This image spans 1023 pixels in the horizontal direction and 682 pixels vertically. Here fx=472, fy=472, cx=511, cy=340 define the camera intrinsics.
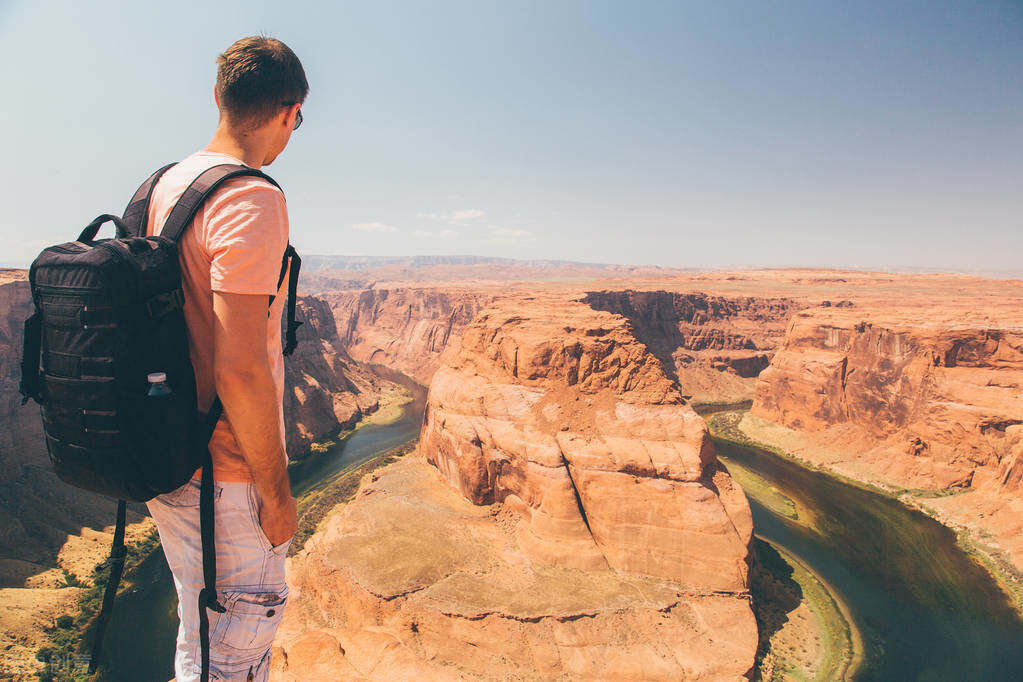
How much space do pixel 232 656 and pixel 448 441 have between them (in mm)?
23585

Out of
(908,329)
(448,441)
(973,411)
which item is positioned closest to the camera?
(448,441)

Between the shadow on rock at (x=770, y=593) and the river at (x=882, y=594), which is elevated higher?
the shadow on rock at (x=770, y=593)

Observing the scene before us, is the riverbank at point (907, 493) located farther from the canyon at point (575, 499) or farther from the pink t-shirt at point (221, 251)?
the pink t-shirt at point (221, 251)

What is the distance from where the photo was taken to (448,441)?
85.0 feet

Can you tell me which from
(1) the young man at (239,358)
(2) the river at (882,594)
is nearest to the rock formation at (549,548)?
(2) the river at (882,594)

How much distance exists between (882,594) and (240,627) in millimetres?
30368

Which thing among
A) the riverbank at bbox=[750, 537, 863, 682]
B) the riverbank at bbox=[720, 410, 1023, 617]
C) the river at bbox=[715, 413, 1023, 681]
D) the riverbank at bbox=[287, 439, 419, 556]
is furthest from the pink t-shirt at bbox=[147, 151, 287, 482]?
the riverbank at bbox=[720, 410, 1023, 617]

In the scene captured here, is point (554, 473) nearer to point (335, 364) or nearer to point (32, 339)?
point (32, 339)

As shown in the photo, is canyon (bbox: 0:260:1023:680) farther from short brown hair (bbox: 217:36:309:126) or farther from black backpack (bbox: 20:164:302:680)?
short brown hair (bbox: 217:36:309:126)

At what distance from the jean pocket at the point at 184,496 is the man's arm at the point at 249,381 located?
0.33m

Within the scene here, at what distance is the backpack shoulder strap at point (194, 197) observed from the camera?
2.24 meters

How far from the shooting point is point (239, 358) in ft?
7.38

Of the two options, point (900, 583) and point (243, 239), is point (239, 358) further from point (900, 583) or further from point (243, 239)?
point (900, 583)

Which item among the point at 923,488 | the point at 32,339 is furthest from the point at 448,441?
the point at 923,488
